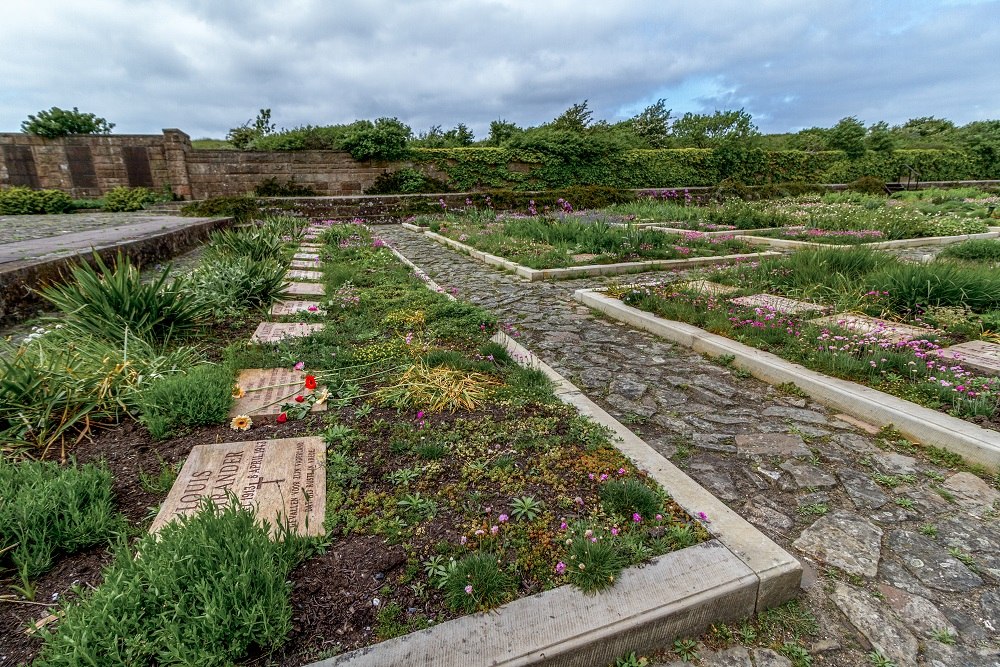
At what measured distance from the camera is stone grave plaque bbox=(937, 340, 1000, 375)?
301 centimetres

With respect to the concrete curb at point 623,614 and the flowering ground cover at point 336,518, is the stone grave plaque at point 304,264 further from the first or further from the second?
the concrete curb at point 623,614

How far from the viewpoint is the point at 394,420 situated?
2539mm

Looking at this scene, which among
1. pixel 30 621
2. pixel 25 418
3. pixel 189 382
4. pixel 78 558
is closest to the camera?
pixel 30 621

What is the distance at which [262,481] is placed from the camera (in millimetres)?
1941

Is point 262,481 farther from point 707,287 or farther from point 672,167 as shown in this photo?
point 672,167

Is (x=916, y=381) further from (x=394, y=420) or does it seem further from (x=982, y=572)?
(x=394, y=420)

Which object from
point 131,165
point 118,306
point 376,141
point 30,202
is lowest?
point 118,306

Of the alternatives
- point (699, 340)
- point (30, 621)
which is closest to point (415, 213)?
point (699, 340)

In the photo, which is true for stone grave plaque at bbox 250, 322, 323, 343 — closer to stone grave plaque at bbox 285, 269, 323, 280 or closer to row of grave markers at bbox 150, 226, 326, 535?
row of grave markers at bbox 150, 226, 326, 535

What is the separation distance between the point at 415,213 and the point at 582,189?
5.95 meters

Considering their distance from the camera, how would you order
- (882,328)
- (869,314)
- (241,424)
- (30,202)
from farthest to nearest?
(30,202) < (869,314) < (882,328) < (241,424)

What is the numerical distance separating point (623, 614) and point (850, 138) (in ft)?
97.8

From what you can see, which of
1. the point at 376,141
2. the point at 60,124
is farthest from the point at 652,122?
the point at 60,124

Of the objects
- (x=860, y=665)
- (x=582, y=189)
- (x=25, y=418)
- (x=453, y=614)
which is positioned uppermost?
(x=582, y=189)
